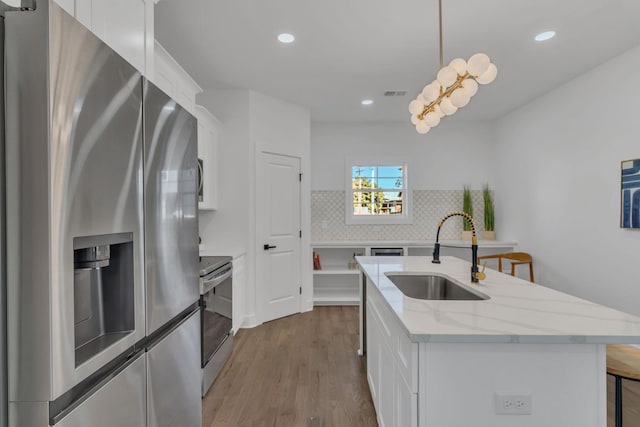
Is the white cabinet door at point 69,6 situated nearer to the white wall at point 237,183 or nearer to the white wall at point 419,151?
the white wall at point 237,183

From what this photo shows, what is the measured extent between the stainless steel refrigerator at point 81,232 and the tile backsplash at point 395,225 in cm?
422

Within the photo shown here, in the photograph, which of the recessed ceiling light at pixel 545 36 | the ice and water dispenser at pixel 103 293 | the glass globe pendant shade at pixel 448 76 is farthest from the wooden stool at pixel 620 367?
the recessed ceiling light at pixel 545 36

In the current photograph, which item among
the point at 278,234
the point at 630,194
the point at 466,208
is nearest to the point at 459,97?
the point at 630,194

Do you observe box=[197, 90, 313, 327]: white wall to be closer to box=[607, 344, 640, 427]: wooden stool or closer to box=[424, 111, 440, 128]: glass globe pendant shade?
box=[424, 111, 440, 128]: glass globe pendant shade

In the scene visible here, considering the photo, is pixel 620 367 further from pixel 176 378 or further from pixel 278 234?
pixel 278 234

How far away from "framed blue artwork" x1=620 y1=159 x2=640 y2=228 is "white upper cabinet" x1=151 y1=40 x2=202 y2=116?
378cm

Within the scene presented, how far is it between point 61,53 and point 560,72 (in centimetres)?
423

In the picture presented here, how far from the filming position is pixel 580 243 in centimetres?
360

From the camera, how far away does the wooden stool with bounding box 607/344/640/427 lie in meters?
1.46

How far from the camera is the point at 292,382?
2672 millimetres

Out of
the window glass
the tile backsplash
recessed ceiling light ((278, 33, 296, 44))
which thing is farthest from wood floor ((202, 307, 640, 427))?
recessed ceiling light ((278, 33, 296, 44))

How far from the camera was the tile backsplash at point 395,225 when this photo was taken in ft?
17.7

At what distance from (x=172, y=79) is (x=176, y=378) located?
81.1 inches

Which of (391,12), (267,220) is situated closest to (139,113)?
A: (391,12)
